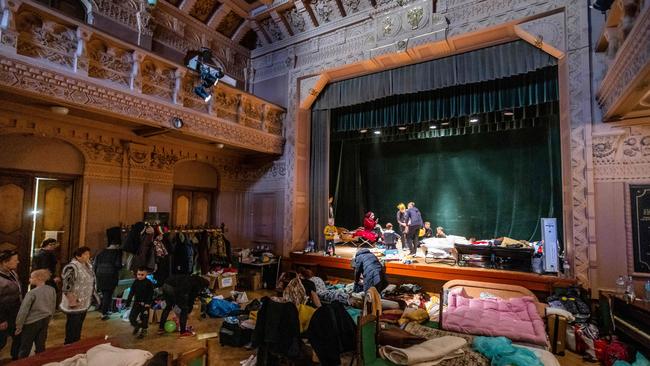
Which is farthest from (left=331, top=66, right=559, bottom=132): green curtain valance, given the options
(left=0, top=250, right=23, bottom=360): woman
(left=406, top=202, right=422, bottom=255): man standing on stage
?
(left=0, top=250, right=23, bottom=360): woman

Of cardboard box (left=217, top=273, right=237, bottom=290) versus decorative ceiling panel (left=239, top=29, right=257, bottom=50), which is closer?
cardboard box (left=217, top=273, right=237, bottom=290)

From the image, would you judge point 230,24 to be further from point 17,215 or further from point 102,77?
point 17,215

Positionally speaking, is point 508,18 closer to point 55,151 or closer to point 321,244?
point 321,244

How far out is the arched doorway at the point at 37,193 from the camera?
5.44 m

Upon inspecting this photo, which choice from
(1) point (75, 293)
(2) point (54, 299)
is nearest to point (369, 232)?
(1) point (75, 293)

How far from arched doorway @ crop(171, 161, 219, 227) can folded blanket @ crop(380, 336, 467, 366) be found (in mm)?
6099

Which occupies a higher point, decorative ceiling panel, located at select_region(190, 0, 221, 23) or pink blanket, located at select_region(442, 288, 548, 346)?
decorative ceiling panel, located at select_region(190, 0, 221, 23)

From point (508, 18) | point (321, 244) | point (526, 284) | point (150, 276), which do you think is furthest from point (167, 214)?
point (508, 18)

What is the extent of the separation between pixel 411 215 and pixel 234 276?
4.60 metres

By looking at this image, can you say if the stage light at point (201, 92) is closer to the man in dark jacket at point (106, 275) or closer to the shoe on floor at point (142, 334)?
the man in dark jacket at point (106, 275)

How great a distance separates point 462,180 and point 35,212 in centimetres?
1056

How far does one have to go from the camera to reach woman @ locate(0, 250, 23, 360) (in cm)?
340

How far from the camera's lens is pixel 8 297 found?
3.43m

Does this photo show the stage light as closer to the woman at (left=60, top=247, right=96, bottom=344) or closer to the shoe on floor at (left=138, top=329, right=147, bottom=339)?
the woman at (left=60, top=247, right=96, bottom=344)
